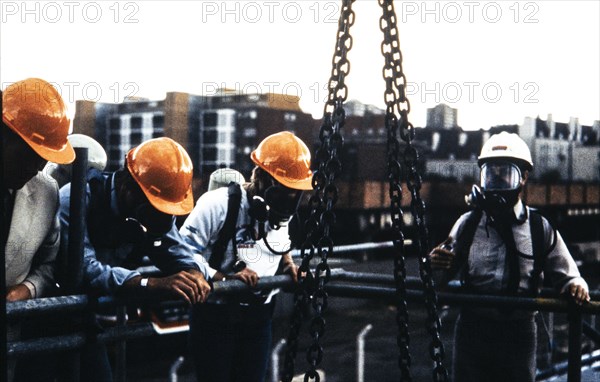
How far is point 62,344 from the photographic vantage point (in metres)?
2.54

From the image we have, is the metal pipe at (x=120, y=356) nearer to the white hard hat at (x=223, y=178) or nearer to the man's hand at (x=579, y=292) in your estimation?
the white hard hat at (x=223, y=178)

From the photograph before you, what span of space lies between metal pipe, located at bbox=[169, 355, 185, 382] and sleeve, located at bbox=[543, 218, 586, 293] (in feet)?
20.9

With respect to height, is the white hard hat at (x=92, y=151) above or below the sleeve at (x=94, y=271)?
above

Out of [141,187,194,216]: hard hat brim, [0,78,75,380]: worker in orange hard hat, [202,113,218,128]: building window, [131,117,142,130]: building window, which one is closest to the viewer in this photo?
[0,78,75,380]: worker in orange hard hat

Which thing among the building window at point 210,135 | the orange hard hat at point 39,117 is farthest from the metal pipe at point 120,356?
the building window at point 210,135

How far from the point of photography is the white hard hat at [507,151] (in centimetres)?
411

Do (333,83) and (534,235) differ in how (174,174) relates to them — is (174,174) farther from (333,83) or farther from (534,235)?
(534,235)

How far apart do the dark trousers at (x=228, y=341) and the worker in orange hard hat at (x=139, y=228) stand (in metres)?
0.48

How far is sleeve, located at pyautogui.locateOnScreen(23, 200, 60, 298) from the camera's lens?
2.90 meters

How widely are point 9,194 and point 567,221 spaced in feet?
210

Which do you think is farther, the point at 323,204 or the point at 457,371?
the point at 457,371

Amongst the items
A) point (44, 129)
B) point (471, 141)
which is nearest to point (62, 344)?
point (44, 129)

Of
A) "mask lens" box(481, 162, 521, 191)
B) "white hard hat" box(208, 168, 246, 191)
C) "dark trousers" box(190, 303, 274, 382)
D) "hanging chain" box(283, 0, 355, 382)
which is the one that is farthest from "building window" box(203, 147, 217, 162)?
"hanging chain" box(283, 0, 355, 382)

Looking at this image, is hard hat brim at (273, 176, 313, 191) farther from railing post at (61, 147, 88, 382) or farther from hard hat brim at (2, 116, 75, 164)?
railing post at (61, 147, 88, 382)
